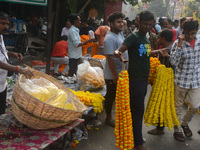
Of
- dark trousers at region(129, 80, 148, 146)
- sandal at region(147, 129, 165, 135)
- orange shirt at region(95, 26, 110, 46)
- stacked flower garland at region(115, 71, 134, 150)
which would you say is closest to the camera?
stacked flower garland at region(115, 71, 134, 150)

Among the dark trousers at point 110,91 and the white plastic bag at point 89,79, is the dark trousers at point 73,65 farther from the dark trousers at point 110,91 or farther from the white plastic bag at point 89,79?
the dark trousers at point 110,91

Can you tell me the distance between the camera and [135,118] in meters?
3.20

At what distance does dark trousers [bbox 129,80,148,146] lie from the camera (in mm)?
3125

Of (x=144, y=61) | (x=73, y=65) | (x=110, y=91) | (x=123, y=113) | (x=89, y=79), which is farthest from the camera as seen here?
(x=73, y=65)

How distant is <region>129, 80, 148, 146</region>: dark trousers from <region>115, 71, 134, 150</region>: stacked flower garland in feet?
0.97

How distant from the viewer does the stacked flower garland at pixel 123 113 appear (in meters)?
2.82

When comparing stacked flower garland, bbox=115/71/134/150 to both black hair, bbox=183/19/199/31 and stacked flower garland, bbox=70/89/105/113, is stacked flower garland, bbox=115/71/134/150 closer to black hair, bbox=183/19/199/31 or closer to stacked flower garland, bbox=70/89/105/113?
stacked flower garland, bbox=70/89/105/113

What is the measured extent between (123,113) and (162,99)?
94 centimetres

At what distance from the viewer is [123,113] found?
2.87 meters

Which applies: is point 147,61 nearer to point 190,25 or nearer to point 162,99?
point 162,99

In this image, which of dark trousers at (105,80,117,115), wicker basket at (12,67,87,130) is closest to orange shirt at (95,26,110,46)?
dark trousers at (105,80,117,115)

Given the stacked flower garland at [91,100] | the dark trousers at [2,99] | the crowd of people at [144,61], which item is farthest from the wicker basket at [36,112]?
the stacked flower garland at [91,100]

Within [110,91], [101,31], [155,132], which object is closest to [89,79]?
[110,91]

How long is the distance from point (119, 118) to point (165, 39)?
1566 millimetres
